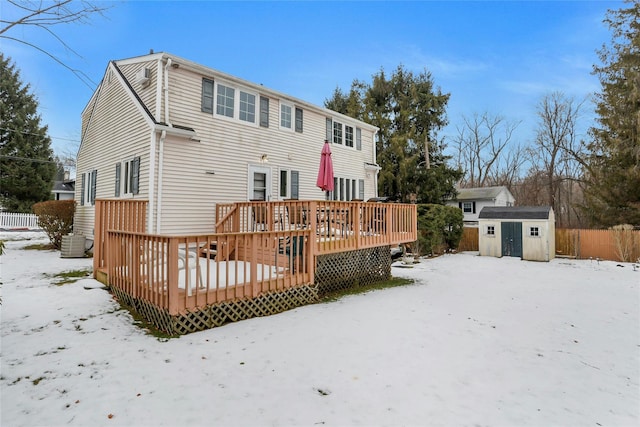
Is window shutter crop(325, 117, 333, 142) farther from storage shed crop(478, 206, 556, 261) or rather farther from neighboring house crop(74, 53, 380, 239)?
storage shed crop(478, 206, 556, 261)

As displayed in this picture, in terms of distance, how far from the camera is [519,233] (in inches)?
510

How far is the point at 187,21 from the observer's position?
9203mm

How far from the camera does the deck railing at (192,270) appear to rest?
406 cm

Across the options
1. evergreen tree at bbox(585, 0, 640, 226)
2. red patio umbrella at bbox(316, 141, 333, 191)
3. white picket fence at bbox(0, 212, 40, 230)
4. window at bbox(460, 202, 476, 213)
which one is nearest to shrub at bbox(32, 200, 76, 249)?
red patio umbrella at bbox(316, 141, 333, 191)

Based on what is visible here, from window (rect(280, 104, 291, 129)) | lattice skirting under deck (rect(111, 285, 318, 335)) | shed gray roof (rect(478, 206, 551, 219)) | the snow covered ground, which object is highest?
window (rect(280, 104, 291, 129))

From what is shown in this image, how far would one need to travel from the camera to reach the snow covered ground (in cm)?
253

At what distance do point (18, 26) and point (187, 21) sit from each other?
22.1ft

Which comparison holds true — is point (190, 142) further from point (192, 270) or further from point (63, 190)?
point (63, 190)

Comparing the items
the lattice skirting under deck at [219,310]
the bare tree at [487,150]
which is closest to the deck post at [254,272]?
the lattice skirting under deck at [219,310]

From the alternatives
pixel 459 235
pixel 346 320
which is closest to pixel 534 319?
pixel 346 320

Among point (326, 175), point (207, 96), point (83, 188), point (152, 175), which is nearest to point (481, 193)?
point (326, 175)

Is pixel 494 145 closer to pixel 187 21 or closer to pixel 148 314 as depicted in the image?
pixel 187 21

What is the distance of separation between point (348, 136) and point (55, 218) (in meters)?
11.9

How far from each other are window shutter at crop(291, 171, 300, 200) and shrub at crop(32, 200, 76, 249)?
8.86 meters
